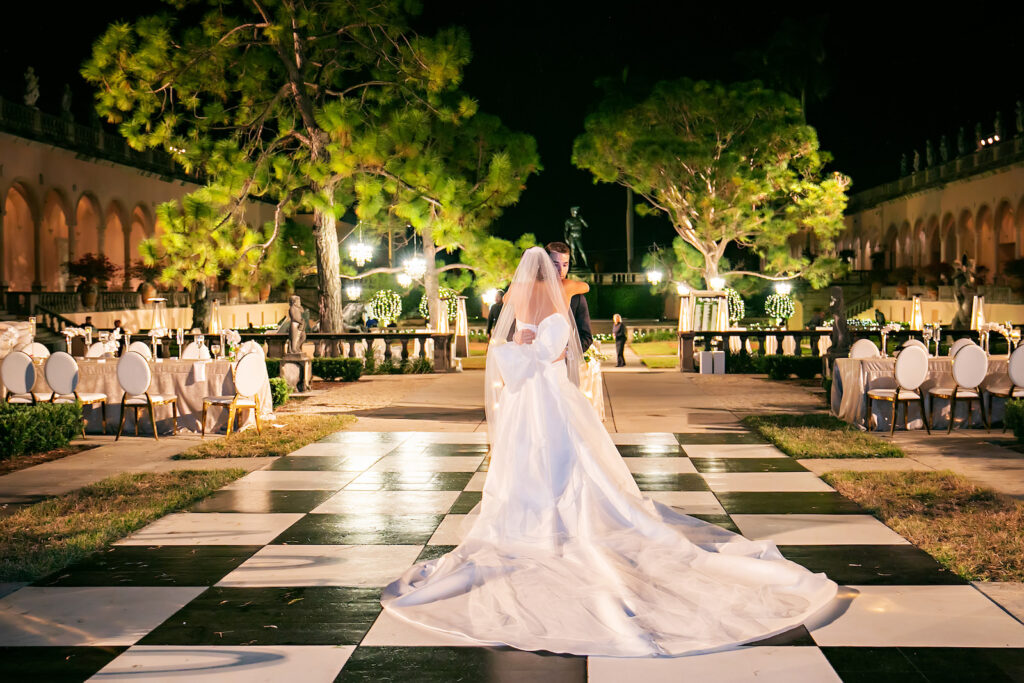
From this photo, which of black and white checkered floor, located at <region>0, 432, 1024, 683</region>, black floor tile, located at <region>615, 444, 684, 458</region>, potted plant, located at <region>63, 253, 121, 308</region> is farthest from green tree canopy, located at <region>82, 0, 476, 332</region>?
black and white checkered floor, located at <region>0, 432, 1024, 683</region>

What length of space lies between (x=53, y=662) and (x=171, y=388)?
28.0ft

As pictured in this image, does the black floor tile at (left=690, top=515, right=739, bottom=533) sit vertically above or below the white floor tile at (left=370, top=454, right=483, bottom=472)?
below

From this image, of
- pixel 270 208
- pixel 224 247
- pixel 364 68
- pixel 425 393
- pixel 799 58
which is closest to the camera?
pixel 425 393

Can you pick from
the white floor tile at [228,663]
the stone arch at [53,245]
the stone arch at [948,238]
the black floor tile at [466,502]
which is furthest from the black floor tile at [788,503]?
the stone arch at [948,238]

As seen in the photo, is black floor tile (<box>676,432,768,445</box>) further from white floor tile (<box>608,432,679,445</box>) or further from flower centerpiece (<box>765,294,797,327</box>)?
flower centerpiece (<box>765,294,797,327</box>)

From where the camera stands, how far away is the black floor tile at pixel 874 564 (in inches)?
227

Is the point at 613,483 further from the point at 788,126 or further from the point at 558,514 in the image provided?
the point at 788,126

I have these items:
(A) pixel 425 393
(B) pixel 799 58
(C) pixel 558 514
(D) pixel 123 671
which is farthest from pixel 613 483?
(B) pixel 799 58

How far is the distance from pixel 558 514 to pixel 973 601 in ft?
7.30

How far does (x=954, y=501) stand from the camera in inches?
314

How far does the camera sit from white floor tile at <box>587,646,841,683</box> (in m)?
4.28

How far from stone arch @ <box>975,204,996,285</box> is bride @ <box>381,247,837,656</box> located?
3955 cm

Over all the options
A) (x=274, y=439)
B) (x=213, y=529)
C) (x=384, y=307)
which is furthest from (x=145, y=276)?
(x=213, y=529)

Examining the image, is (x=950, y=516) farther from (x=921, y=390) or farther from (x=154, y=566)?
(x=921, y=390)
